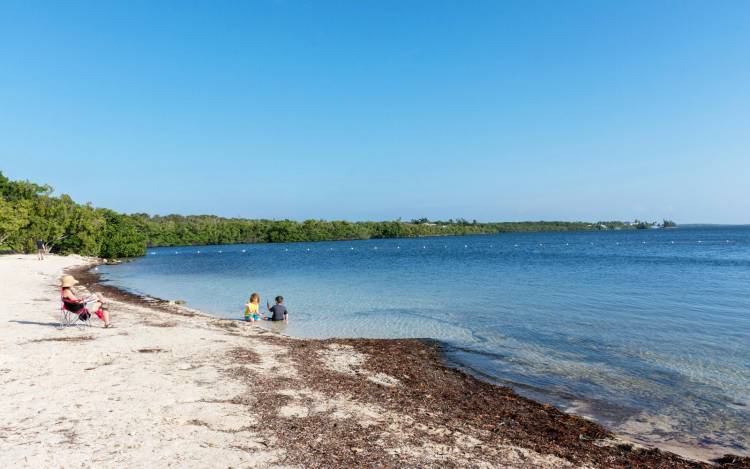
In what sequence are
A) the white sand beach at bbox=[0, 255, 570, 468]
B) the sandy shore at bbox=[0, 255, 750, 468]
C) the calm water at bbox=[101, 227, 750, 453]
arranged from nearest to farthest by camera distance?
the white sand beach at bbox=[0, 255, 570, 468]
the sandy shore at bbox=[0, 255, 750, 468]
the calm water at bbox=[101, 227, 750, 453]

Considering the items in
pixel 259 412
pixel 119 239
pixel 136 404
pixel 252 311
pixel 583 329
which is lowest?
pixel 583 329

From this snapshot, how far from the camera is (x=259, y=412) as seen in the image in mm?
7812

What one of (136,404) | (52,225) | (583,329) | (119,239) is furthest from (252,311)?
(119,239)

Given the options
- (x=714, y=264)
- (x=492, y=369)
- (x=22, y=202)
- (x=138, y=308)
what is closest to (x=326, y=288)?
(x=138, y=308)

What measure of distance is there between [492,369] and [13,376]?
11512 mm

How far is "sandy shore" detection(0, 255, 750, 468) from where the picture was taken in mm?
6281

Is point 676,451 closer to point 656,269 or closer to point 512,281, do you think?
point 512,281

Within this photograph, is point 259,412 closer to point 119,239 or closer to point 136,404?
point 136,404

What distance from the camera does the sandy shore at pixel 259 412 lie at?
20.6ft

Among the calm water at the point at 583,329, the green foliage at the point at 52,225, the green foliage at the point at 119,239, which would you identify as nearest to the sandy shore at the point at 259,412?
the calm water at the point at 583,329

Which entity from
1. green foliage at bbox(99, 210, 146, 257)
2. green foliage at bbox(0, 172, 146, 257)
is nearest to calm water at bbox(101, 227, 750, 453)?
green foliage at bbox(0, 172, 146, 257)

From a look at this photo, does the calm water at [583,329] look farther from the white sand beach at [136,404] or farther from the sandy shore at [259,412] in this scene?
the white sand beach at [136,404]

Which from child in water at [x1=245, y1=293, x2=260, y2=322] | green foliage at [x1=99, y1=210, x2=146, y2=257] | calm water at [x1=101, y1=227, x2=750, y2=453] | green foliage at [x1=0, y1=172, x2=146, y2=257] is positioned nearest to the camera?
calm water at [x1=101, y1=227, x2=750, y2=453]

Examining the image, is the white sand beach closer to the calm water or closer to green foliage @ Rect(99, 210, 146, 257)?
the calm water
